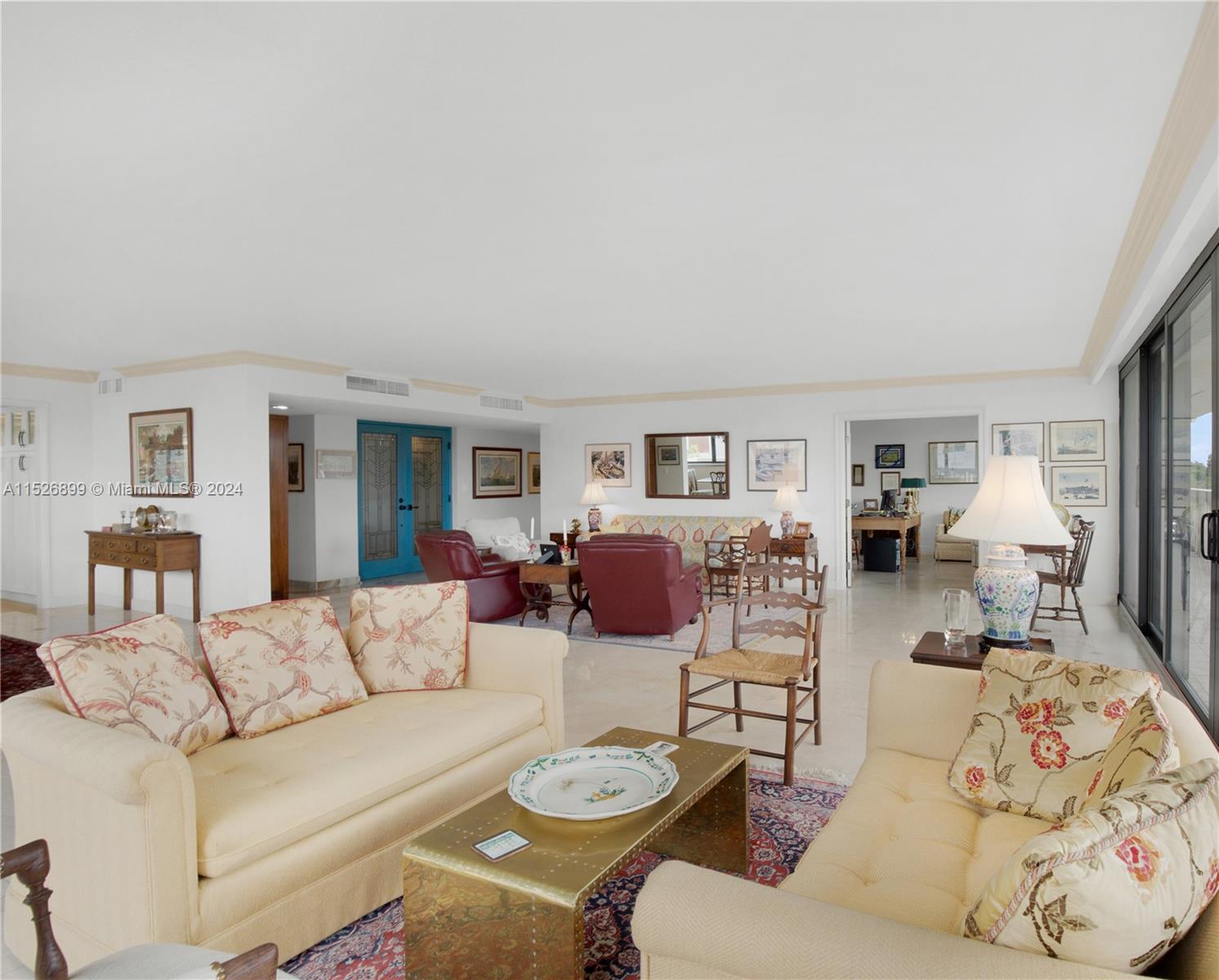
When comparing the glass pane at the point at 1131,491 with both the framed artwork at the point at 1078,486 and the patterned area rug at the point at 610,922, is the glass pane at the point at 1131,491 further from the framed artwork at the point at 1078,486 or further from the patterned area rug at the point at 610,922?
the patterned area rug at the point at 610,922

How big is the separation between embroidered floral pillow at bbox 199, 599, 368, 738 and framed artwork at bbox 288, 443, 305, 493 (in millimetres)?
6921

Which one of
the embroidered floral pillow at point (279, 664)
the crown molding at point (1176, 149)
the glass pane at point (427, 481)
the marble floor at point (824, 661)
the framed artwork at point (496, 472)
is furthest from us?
the framed artwork at point (496, 472)

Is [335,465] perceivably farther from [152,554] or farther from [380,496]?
[152,554]

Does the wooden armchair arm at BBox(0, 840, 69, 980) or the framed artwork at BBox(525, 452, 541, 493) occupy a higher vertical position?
the framed artwork at BBox(525, 452, 541, 493)

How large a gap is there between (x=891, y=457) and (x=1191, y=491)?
8.95 meters

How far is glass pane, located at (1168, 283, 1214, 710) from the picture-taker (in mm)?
3600

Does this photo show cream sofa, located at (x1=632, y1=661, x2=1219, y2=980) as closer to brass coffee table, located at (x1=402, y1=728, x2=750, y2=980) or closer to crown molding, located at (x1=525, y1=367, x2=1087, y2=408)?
brass coffee table, located at (x1=402, y1=728, x2=750, y2=980)

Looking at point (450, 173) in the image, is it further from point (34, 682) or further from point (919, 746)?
point (34, 682)

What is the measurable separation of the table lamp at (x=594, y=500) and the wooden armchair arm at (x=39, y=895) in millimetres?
8148

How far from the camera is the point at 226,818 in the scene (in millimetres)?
1894

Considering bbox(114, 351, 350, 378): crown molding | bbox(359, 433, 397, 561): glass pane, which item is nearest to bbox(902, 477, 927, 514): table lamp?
bbox(359, 433, 397, 561): glass pane

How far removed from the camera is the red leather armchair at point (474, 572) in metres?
6.46

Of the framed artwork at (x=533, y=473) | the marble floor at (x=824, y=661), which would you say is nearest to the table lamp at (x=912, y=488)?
the marble floor at (x=824, y=661)

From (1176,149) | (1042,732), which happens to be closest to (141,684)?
(1042,732)
